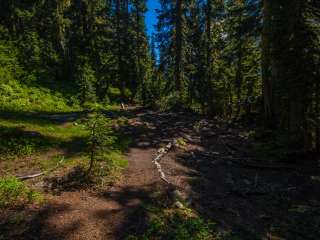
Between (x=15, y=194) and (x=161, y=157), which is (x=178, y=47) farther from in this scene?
(x=15, y=194)

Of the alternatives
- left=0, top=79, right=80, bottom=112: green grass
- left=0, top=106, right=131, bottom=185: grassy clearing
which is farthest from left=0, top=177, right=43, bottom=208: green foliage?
left=0, top=79, right=80, bottom=112: green grass

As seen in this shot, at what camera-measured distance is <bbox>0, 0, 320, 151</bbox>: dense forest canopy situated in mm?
13766

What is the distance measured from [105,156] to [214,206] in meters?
4.29

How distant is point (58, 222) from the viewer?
22.4ft

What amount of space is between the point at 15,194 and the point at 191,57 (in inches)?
1264

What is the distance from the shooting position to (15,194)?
25.0ft

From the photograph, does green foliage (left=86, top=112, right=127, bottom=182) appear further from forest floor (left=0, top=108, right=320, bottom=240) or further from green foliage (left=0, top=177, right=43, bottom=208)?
green foliage (left=0, top=177, right=43, bottom=208)

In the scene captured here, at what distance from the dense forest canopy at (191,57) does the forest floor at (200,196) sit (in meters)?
2.84

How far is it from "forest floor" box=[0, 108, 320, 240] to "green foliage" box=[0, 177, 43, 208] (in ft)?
1.25

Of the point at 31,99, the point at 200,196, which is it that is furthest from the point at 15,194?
the point at 31,99

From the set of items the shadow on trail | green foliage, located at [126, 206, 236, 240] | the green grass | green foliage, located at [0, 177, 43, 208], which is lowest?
green foliage, located at [126, 206, 236, 240]

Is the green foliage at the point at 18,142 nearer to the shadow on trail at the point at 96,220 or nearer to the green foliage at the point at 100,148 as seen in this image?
the green foliage at the point at 100,148

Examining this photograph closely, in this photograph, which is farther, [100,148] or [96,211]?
[100,148]

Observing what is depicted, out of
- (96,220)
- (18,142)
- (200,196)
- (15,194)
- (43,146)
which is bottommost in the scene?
(200,196)
